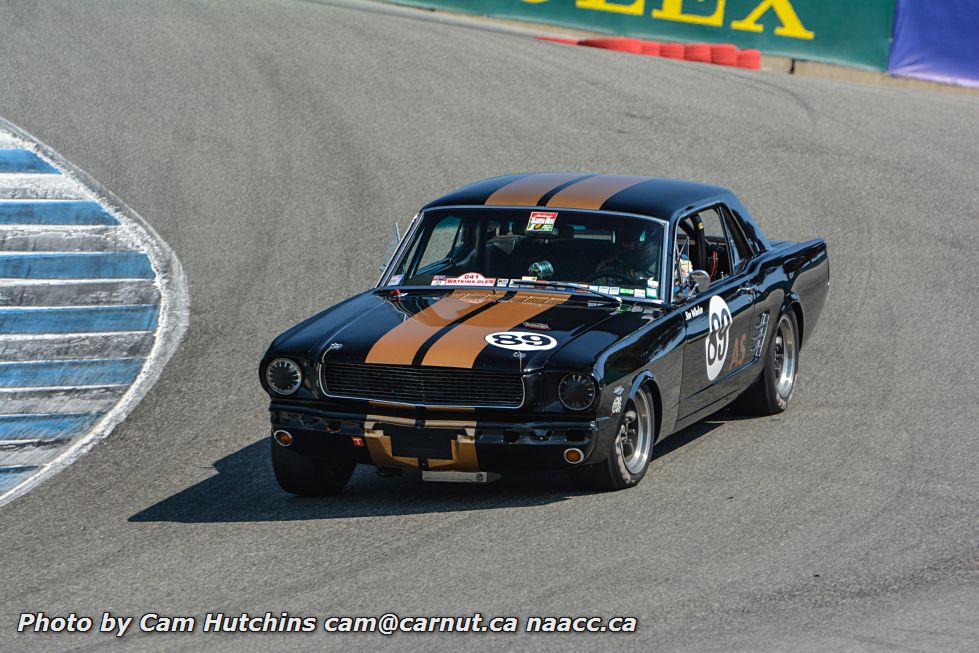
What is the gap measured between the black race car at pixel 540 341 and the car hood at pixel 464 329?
0.04ft

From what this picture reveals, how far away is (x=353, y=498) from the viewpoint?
6.80 m

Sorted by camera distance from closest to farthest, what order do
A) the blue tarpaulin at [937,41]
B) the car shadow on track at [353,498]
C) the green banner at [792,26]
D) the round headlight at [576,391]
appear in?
the round headlight at [576,391]
the car shadow on track at [353,498]
the blue tarpaulin at [937,41]
the green banner at [792,26]

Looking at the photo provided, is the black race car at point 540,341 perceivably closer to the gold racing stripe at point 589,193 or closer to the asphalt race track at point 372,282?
the gold racing stripe at point 589,193

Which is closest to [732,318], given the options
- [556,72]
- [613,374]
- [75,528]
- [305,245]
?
[613,374]

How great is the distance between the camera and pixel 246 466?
7457 mm

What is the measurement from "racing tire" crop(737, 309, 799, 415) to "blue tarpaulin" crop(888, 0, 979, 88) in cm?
1505

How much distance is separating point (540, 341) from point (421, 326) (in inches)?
24.8

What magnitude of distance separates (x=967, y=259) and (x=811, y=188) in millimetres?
2401

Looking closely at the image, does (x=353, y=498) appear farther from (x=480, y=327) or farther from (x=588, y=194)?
(x=588, y=194)

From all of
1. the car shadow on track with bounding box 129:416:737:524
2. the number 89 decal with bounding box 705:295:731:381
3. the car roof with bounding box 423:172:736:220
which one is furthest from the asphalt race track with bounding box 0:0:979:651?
the car roof with bounding box 423:172:736:220

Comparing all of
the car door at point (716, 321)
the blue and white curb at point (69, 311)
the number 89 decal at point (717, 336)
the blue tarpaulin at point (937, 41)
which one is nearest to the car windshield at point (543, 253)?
the car door at point (716, 321)

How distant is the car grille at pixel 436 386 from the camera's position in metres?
6.20

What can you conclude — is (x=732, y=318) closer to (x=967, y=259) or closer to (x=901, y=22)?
(x=967, y=259)

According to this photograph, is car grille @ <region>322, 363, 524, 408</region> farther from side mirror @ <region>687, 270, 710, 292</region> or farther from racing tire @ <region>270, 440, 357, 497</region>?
side mirror @ <region>687, 270, 710, 292</region>
